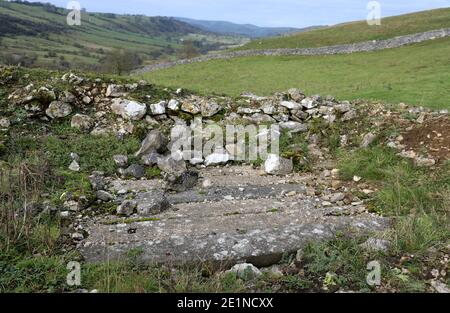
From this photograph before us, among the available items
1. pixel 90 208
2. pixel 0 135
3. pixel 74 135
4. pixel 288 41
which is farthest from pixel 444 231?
pixel 288 41

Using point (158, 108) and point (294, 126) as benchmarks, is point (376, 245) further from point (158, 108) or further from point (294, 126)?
point (158, 108)

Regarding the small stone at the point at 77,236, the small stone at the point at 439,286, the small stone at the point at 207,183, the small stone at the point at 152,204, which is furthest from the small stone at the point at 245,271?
the small stone at the point at 207,183

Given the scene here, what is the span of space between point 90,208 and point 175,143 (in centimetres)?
367

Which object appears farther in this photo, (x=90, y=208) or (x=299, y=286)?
(x=90, y=208)

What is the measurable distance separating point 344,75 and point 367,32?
829 inches

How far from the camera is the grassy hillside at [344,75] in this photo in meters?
19.2

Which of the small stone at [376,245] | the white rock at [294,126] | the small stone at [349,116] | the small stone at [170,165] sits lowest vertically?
the small stone at [376,245]

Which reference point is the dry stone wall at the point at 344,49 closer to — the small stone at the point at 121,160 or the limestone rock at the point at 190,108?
the limestone rock at the point at 190,108

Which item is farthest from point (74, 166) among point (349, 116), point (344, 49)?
point (344, 49)

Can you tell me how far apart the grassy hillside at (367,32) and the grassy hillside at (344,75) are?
22.2 feet

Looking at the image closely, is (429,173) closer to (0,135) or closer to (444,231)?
(444,231)

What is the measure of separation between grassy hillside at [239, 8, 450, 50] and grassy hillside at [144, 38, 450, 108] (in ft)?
22.2

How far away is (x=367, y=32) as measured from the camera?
4600 cm
